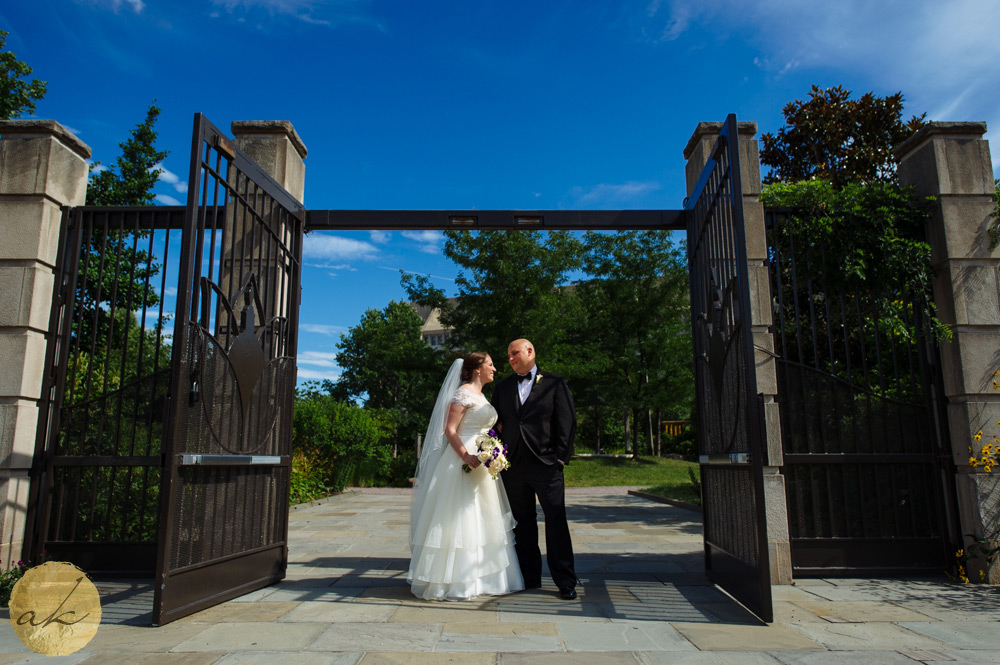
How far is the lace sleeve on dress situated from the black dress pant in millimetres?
603

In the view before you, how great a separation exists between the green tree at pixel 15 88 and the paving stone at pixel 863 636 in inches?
831

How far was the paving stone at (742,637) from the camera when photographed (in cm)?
363

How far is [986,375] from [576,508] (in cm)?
814

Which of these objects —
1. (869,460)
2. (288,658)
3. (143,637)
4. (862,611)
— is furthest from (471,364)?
(869,460)

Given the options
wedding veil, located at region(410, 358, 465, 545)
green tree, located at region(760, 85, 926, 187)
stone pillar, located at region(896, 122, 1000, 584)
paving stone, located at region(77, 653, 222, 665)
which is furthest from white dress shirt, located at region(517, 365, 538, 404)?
green tree, located at region(760, 85, 926, 187)

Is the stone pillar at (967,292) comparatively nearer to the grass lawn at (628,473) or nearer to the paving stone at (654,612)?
the paving stone at (654,612)

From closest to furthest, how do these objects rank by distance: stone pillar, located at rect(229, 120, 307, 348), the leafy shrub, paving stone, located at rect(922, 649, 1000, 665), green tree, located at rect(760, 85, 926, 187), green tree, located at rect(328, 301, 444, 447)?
paving stone, located at rect(922, 649, 1000, 665)
stone pillar, located at rect(229, 120, 307, 348)
green tree, located at rect(760, 85, 926, 187)
the leafy shrub
green tree, located at rect(328, 301, 444, 447)

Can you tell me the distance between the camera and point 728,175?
4.79m

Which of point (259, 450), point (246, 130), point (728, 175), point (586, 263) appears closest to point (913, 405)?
point (728, 175)

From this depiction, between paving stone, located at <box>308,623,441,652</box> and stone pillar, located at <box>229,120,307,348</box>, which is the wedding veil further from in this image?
stone pillar, located at <box>229,120,307,348</box>

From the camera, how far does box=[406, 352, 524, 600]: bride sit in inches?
195

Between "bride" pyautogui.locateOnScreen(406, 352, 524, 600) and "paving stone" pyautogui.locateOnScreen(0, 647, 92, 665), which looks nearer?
"paving stone" pyautogui.locateOnScreen(0, 647, 92, 665)

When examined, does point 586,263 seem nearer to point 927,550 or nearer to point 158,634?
point 927,550

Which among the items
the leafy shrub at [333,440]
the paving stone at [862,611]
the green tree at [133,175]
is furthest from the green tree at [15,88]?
the paving stone at [862,611]
